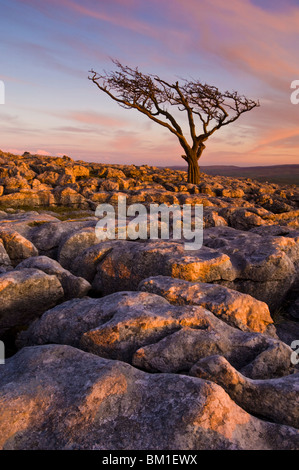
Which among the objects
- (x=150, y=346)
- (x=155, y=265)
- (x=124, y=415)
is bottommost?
(x=124, y=415)

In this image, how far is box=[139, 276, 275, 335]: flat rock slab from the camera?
27.2ft

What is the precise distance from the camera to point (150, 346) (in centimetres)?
662

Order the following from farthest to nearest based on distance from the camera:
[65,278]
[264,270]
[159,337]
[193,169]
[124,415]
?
[193,169], [264,270], [65,278], [159,337], [124,415]

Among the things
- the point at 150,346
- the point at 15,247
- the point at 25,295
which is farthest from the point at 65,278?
the point at 150,346

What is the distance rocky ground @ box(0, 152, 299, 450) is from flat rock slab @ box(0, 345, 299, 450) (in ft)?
0.05

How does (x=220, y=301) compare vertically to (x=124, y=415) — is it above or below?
above

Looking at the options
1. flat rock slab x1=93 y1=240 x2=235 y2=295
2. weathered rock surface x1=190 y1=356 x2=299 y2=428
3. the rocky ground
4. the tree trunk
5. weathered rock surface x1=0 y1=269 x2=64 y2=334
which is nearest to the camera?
the rocky ground

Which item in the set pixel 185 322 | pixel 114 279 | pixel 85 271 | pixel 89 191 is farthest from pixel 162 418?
pixel 89 191

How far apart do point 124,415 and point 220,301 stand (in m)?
4.22

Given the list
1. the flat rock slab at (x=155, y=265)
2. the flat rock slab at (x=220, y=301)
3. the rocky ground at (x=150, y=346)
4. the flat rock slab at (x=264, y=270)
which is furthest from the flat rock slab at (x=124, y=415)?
the flat rock slab at (x=264, y=270)

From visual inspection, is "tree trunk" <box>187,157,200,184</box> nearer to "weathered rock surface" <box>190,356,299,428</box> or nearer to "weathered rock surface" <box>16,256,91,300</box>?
"weathered rock surface" <box>16,256,91,300</box>

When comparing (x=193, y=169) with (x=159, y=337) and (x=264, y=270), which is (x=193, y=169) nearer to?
(x=264, y=270)

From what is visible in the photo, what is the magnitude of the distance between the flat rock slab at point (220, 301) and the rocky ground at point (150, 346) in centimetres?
3

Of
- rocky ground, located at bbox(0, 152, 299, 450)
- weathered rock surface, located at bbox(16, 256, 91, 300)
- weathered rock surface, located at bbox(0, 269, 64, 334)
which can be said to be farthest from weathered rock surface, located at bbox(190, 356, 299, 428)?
weathered rock surface, located at bbox(16, 256, 91, 300)
